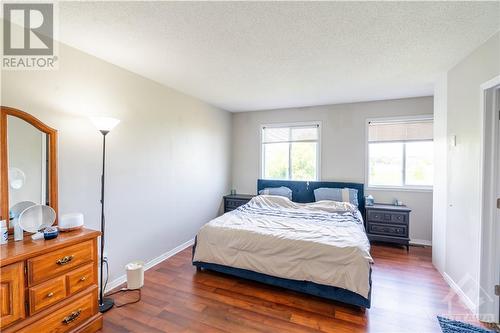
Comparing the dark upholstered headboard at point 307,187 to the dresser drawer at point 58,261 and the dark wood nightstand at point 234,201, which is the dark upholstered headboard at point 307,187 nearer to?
the dark wood nightstand at point 234,201

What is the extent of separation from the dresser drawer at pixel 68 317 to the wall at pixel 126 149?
733 mm

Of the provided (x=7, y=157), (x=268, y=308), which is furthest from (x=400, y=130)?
(x=7, y=157)

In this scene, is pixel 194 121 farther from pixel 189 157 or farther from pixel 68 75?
pixel 68 75

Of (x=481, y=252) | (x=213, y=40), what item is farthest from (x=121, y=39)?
(x=481, y=252)

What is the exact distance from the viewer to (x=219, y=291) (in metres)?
2.57

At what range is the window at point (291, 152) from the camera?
185 inches

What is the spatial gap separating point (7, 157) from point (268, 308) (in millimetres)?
2576

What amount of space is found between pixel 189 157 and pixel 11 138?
2298 mm

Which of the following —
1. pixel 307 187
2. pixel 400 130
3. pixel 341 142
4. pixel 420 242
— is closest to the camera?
pixel 420 242

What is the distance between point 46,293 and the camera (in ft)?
5.44

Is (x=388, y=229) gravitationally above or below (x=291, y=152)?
below

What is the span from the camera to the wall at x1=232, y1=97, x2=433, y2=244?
13.1ft

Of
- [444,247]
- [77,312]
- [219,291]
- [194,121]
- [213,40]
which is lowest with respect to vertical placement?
[219,291]

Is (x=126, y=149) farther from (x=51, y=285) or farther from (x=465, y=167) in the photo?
(x=465, y=167)
